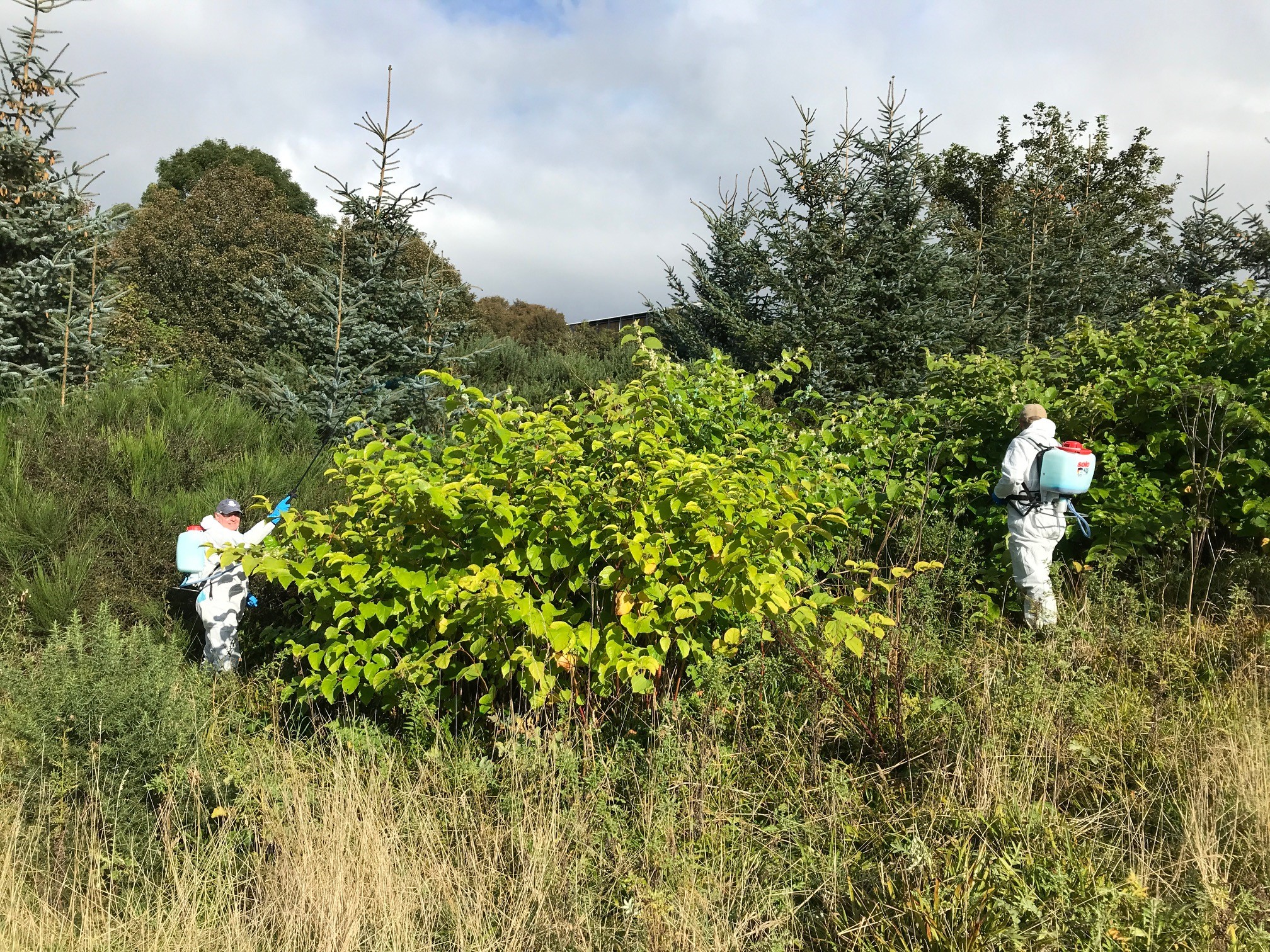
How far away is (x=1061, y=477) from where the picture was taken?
4543 mm

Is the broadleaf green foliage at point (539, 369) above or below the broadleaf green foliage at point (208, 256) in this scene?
below

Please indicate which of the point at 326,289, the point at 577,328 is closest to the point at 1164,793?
the point at 326,289

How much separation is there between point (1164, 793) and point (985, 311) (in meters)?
9.24

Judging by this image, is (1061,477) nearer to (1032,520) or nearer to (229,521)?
(1032,520)

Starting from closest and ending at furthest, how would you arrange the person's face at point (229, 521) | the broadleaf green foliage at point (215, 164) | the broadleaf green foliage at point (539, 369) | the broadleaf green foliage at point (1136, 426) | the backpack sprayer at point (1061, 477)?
the backpack sprayer at point (1061, 477), the broadleaf green foliage at point (1136, 426), the person's face at point (229, 521), the broadleaf green foliage at point (539, 369), the broadleaf green foliage at point (215, 164)

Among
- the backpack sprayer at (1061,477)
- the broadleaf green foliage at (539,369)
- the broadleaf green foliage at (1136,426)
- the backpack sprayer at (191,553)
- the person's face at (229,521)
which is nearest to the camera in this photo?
the backpack sprayer at (1061,477)

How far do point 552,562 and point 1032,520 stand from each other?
3.05 metres

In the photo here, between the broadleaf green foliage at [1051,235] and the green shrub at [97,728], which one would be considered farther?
the broadleaf green foliage at [1051,235]

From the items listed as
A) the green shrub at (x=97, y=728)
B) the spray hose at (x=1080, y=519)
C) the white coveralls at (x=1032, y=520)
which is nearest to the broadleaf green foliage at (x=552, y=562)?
the green shrub at (x=97, y=728)

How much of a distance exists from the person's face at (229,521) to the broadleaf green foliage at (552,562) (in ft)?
4.17

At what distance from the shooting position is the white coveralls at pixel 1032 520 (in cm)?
470

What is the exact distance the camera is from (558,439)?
355 centimetres

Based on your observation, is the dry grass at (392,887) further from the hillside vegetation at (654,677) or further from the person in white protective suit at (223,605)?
the person in white protective suit at (223,605)

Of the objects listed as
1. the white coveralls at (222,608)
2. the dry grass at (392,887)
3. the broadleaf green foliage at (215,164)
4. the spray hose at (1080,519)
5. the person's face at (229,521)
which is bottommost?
the dry grass at (392,887)
